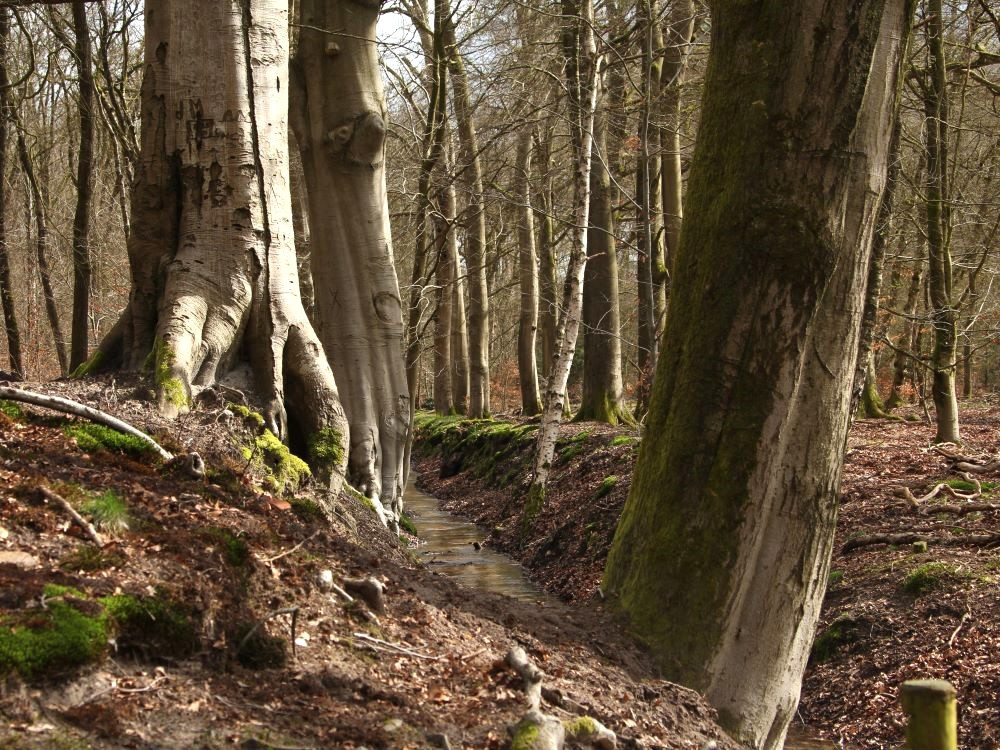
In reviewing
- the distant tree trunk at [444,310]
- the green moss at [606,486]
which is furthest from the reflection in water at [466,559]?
the distant tree trunk at [444,310]

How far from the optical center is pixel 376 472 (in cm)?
778

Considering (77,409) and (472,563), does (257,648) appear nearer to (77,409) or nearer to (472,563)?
(77,409)

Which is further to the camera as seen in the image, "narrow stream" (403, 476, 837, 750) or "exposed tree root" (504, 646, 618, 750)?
"narrow stream" (403, 476, 837, 750)

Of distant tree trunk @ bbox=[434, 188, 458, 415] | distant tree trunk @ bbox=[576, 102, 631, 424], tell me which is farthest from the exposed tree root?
distant tree trunk @ bbox=[576, 102, 631, 424]

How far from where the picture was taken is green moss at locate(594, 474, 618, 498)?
1073cm

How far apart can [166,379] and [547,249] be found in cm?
1517

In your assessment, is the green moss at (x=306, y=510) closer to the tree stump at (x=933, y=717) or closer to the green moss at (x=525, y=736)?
the green moss at (x=525, y=736)

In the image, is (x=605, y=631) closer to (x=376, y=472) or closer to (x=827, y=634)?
(x=827, y=634)

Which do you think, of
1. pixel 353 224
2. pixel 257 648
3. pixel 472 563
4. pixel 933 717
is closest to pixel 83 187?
pixel 353 224

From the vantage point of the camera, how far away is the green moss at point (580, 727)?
11.1 ft

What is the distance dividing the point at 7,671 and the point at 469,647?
6.56ft

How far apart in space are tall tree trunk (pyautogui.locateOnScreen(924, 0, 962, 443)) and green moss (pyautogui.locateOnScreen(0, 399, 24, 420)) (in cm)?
960

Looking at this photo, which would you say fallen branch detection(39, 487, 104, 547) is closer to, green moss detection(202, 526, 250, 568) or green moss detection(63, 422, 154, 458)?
green moss detection(202, 526, 250, 568)

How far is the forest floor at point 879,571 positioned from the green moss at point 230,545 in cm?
210
